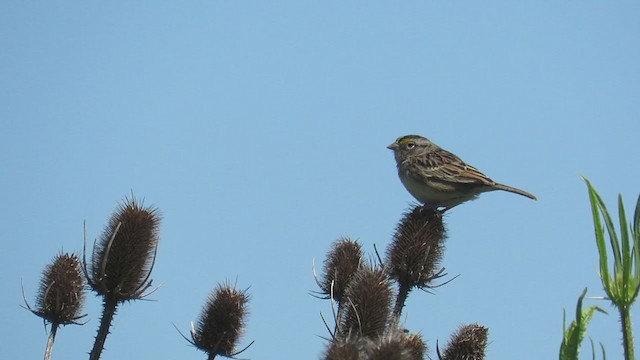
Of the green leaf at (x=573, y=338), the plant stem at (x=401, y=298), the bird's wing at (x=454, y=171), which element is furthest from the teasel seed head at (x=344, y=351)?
the bird's wing at (x=454, y=171)

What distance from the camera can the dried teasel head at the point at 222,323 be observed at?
964cm

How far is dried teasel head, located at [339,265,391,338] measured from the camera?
917 cm

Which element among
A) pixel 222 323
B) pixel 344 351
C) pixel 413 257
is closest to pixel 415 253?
pixel 413 257

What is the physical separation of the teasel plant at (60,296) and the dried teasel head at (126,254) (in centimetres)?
33

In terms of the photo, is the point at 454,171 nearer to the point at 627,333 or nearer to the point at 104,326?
the point at 104,326

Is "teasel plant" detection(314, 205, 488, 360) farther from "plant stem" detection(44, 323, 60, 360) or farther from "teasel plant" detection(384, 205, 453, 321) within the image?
"plant stem" detection(44, 323, 60, 360)

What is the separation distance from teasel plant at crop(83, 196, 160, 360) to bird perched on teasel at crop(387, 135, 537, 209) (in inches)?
199

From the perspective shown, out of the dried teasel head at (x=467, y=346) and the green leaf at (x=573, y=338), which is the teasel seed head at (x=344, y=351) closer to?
the green leaf at (x=573, y=338)

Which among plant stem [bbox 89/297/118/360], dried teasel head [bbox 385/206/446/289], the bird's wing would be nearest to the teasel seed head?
plant stem [bbox 89/297/118/360]

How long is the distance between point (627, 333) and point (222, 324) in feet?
19.8

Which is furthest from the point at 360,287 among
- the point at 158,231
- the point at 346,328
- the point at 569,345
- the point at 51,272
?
the point at 569,345

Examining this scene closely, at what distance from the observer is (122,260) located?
9086mm

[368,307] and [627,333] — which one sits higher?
[368,307]

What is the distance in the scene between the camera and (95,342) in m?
8.13
